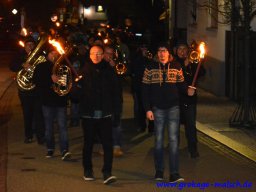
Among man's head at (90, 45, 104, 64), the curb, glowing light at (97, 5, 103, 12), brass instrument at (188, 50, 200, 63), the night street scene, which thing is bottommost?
the curb

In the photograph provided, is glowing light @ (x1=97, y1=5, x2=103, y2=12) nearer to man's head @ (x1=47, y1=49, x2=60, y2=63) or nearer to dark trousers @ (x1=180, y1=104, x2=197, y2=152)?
man's head @ (x1=47, y1=49, x2=60, y2=63)

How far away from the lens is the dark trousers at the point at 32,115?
1184 centimetres

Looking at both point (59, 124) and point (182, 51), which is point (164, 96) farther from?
point (59, 124)

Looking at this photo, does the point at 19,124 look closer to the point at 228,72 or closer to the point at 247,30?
the point at 247,30

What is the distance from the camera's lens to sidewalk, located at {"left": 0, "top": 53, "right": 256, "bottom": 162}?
11.7m

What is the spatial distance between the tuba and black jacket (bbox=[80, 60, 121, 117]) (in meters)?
1.49

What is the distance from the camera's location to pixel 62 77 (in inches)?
410

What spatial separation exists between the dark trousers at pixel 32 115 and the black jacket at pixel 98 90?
3.16 metres

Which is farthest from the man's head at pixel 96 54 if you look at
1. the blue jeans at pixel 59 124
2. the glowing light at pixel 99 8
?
the glowing light at pixel 99 8

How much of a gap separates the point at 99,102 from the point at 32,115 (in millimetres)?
3795

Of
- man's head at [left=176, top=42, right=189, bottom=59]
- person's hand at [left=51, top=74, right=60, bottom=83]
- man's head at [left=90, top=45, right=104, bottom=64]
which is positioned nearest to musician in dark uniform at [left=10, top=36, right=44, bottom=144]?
person's hand at [left=51, top=74, right=60, bottom=83]

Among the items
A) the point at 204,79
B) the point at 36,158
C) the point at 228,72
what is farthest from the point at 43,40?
the point at 204,79

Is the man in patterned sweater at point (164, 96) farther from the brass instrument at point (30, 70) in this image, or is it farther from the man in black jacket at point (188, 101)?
the brass instrument at point (30, 70)

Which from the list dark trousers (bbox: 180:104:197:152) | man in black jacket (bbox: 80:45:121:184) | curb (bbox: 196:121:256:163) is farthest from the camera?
curb (bbox: 196:121:256:163)
